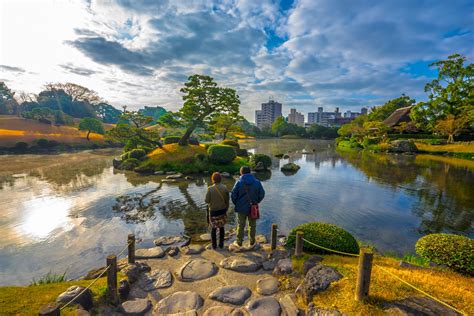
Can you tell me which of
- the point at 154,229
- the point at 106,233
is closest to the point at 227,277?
the point at 154,229

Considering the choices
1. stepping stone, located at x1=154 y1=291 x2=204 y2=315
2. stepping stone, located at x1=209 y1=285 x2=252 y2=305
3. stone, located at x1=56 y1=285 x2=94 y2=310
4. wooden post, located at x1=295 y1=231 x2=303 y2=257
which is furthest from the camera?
wooden post, located at x1=295 y1=231 x2=303 y2=257

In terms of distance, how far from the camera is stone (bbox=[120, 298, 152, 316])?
4109mm

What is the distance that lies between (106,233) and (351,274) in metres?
8.54

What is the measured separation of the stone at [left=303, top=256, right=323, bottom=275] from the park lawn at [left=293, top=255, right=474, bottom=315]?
1.73 feet

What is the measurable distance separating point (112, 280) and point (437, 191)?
18537 mm

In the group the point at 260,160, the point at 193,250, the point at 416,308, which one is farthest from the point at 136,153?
the point at 416,308

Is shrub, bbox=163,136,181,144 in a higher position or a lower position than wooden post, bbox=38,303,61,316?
higher

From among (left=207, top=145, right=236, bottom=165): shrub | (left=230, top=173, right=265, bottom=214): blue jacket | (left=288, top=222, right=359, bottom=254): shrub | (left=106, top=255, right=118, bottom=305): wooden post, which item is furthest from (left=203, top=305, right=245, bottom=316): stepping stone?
(left=207, top=145, right=236, bottom=165): shrub

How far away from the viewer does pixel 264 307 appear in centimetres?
425

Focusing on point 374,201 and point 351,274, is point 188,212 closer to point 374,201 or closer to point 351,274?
point 351,274

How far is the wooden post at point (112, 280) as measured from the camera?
407 cm

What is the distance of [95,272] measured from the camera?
592cm

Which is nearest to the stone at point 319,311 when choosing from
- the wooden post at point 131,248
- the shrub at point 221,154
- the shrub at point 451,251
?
the shrub at point 451,251

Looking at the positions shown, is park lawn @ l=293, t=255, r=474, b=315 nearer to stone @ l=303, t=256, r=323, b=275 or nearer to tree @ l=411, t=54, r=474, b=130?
A: stone @ l=303, t=256, r=323, b=275
